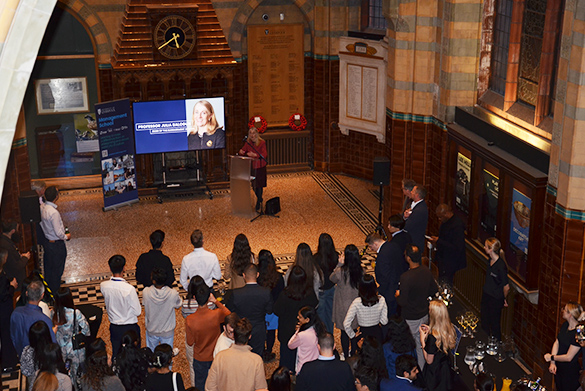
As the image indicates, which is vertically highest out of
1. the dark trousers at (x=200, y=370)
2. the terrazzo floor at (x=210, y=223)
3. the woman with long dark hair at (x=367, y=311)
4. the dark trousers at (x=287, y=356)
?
the woman with long dark hair at (x=367, y=311)

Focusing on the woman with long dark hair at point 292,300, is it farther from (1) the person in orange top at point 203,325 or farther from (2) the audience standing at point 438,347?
(2) the audience standing at point 438,347

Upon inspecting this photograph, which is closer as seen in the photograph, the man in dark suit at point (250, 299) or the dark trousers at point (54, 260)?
the man in dark suit at point (250, 299)

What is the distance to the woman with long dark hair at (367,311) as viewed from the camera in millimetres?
6547

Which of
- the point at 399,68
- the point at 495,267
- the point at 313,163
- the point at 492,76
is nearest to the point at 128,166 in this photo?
the point at 313,163

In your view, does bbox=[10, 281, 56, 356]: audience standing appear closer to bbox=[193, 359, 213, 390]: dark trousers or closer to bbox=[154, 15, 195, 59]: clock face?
bbox=[193, 359, 213, 390]: dark trousers

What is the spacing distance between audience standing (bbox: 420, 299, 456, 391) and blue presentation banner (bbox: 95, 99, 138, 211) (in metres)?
7.50

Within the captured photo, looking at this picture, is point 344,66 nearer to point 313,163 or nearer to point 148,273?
point 313,163

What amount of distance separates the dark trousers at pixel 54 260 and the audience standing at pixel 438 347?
4848 mm

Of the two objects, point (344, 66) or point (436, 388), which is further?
point (344, 66)

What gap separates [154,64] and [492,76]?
248 inches

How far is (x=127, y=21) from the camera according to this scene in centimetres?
1265

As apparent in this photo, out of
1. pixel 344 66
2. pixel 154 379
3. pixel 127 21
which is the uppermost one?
pixel 127 21

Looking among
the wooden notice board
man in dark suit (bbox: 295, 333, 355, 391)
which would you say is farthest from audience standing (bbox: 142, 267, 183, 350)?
→ the wooden notice board

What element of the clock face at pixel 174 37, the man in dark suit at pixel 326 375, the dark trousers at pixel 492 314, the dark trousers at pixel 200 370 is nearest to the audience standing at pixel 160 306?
the dark trousers at pixel 200 370
